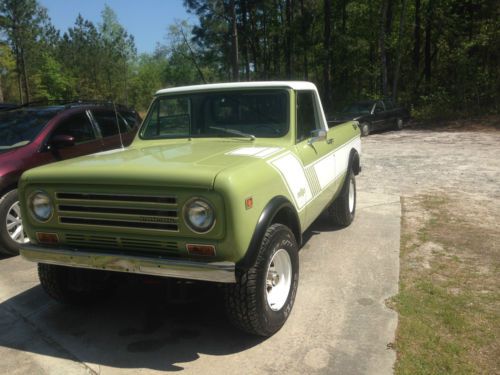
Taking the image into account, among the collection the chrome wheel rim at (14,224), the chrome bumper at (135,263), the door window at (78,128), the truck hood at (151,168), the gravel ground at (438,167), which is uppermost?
the door window at (78,128)

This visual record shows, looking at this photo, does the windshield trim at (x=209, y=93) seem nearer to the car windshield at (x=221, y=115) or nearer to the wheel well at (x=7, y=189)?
the car windshield at (x=221, y=115)

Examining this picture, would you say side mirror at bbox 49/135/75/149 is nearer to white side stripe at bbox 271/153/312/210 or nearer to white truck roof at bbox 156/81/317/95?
white truck roof at bbox 156/81/317/95

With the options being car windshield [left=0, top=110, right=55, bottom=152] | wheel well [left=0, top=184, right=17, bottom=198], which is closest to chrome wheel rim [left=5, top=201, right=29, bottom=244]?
wheel well [left=0, top=184, right=17, bottom=198]

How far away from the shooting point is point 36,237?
351 centimetres

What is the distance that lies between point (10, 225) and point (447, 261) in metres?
4.99

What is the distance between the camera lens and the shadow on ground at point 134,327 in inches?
132

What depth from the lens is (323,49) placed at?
2712cm

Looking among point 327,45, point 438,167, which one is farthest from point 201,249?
point 327,45

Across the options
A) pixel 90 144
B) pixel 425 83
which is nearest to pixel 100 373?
pixel 90 144

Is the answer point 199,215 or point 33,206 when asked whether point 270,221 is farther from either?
point 33,206

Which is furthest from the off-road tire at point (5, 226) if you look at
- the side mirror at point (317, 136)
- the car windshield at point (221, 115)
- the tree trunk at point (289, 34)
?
the tree trunk at point (289, 34)

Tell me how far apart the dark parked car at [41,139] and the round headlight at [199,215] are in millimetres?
2239

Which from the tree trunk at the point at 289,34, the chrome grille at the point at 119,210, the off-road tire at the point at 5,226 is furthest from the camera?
the tree trunk at the point at 289,34

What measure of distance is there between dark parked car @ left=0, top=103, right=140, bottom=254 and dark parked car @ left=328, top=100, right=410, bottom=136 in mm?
12093
